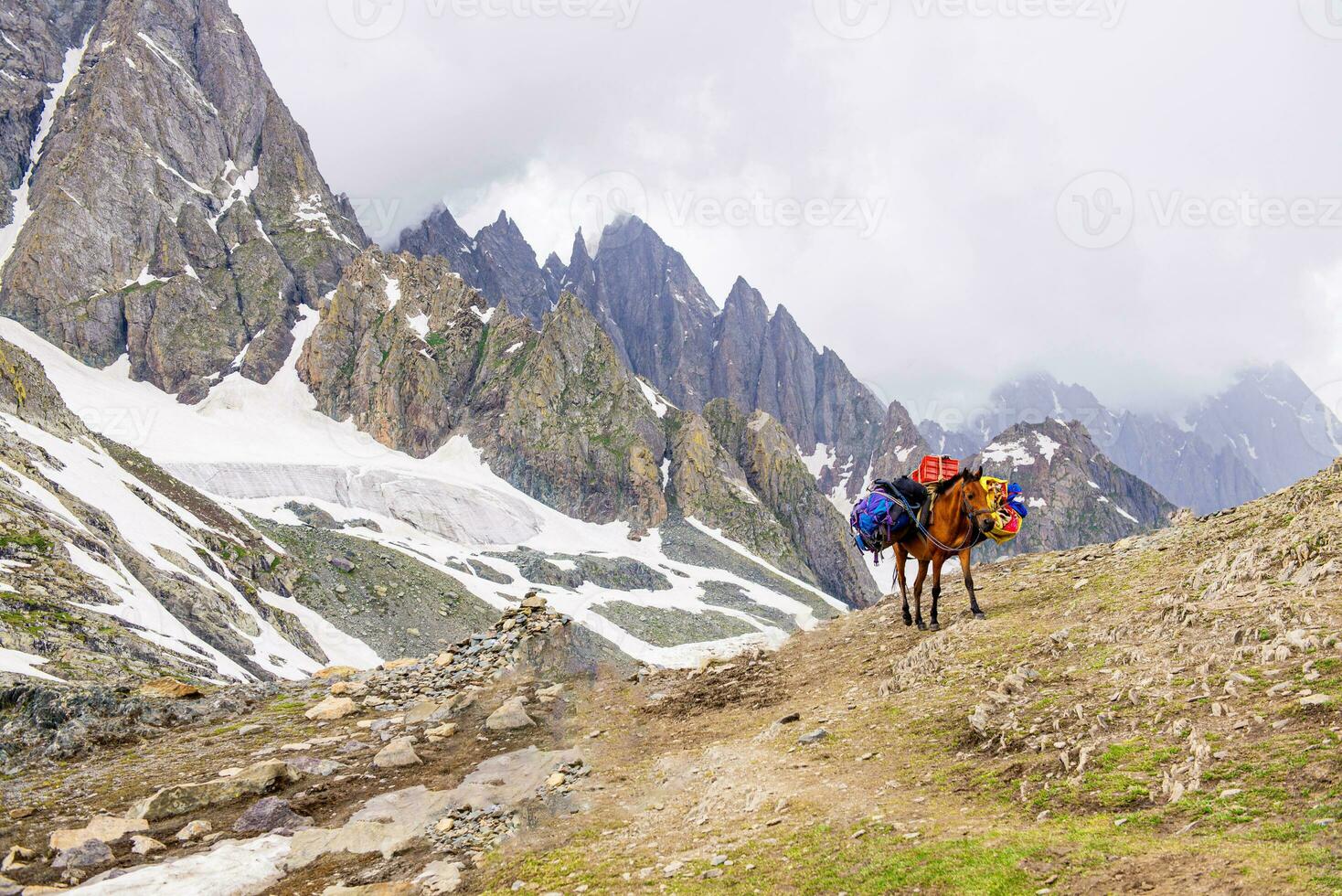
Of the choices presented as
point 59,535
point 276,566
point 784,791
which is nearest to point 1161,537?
point 784,791

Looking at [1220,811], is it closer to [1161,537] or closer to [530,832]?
[530,832]

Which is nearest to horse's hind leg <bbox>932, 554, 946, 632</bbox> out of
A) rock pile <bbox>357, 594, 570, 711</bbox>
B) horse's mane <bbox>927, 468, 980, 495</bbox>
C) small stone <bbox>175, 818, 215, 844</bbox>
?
horse's mane <bbox>927, 468, 980, 495</bbox>

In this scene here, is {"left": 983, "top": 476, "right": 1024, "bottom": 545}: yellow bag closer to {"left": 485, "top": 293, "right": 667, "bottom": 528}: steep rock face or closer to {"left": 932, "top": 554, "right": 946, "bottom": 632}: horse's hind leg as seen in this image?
{"left": 932, "top": 554, "right": 946, "bottom": 632}: horse's hind leg

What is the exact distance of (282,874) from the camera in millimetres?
10742

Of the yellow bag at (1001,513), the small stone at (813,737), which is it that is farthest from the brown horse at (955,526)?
the small stone at (813,737)

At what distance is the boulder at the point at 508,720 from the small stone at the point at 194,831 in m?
6.81

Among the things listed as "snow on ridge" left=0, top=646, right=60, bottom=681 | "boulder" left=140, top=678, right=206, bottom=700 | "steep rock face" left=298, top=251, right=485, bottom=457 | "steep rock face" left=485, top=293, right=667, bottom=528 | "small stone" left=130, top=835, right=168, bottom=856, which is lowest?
"small stone" left=130, top=835, right=168, bottom=856

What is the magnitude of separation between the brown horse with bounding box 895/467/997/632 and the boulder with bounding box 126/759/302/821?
1576 centimetres

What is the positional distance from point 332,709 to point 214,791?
6133 mm

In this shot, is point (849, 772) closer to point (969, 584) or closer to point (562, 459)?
point (969, 584)

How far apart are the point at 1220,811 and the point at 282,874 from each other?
1262 centimetres

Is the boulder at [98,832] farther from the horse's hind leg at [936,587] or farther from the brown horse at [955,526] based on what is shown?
the horse's hind leg at [936,587]

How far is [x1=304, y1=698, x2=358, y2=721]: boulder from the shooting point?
19.2 meters

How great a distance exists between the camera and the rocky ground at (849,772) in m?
7.41
